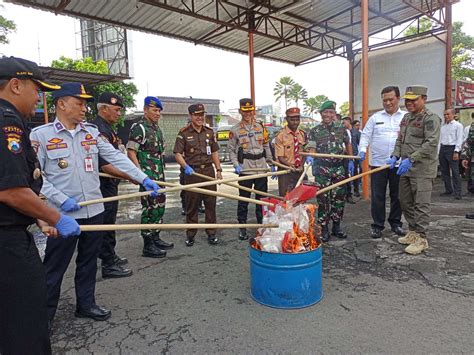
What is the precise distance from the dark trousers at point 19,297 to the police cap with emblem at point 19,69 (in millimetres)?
769

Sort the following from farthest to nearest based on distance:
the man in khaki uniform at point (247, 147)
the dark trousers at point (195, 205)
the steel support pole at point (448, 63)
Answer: the steel support pole at point (448, 63)
the man in khaki uniform at point (247, 147)
the dark trousers at point (195, 205)

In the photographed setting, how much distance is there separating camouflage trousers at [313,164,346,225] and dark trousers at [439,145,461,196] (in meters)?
4.16

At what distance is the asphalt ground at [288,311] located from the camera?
2.40 meters

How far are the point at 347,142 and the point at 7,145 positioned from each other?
4211 millimetres

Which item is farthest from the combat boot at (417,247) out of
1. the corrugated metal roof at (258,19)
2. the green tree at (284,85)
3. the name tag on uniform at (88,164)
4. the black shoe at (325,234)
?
the green tree at (284,85)

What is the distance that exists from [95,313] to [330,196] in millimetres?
3219

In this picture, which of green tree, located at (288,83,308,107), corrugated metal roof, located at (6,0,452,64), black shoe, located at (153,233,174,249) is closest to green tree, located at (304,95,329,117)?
green tree, located at (288,83,308,107)

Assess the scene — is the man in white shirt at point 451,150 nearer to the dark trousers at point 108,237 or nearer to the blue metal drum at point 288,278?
the blue metal drum at point 288,278

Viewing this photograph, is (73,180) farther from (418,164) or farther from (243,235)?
(418,164)

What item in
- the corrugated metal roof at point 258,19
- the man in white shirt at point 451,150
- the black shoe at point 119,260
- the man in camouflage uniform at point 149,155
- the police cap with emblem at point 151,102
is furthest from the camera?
the corrugated metal roof at point 258,19

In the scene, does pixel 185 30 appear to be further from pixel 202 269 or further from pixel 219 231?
pixel 202 269

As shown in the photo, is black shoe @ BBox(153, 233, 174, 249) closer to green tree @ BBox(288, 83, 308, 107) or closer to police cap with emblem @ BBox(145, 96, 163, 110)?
police cap with emblem @ BBox(145, 96, 163, 110)

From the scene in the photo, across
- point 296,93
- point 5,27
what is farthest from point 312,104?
point 5,27

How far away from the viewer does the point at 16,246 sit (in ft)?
5.59
